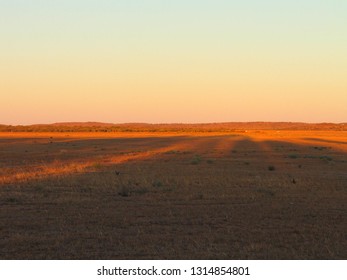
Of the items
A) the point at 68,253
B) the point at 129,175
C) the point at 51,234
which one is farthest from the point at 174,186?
the point at 68,253

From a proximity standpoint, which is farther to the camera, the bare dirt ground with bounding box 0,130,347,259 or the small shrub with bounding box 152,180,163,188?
the small shrub with bounding box 152,180,163,188

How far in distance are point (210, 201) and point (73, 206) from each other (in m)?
4.23

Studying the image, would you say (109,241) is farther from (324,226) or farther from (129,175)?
(129,175)

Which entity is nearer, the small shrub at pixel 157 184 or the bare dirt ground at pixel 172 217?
the bare dirt ground at pixel 172 217

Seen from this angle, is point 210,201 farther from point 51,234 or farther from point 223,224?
point 51,234

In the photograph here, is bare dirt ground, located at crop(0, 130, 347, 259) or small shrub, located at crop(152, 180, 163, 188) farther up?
small shrub, located at crop(152, 180, 163, 188)

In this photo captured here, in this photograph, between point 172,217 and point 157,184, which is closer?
point 172,217

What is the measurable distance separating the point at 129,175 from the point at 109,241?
1532 cm

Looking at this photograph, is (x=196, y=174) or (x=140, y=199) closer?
(x=140, y=199)

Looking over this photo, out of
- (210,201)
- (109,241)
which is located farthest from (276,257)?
(210,201)

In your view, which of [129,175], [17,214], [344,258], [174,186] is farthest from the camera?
[129,175]

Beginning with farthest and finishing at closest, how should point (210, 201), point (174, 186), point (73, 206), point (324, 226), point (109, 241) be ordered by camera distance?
point (174, 186) < point (210, 201) < point (73, 206) < point (324, 226) < point (109, 241)

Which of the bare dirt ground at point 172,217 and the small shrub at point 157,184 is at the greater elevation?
the small shrub at point 157,184

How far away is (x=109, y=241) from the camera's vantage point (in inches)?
453
